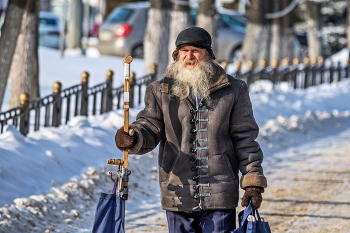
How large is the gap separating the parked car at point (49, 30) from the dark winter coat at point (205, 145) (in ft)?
66.7

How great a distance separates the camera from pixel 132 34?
20359 millimetres

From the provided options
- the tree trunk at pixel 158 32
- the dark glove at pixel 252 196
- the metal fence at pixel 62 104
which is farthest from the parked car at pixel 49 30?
the dark glove at pixel 252 196

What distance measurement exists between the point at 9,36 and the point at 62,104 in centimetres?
155

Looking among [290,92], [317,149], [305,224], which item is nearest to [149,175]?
[305,224]

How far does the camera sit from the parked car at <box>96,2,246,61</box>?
2044 centimetres

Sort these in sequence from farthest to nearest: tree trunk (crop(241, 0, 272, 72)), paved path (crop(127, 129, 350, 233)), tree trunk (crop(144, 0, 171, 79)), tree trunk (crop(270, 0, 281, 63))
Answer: tree trunk (crop(270, 0, 281, 63)) < tree trunk (crop(241, 0, 272, 72)) < tree trunk (crop(144, 0, 171, 79)) < paved path (crop(127, 129, 350, 233))

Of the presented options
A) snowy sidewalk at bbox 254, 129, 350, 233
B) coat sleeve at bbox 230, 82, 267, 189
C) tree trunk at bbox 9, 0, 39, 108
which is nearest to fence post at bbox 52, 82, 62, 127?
tree trunk at bbox 9, 0, 39, 108

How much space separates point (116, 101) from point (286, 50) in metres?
13.1

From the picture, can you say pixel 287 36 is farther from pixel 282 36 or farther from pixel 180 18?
pixel 180 18

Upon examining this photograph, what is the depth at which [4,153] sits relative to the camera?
723 centimetres

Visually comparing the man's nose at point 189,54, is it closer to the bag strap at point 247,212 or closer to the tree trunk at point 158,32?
the bag strap at point 247,212

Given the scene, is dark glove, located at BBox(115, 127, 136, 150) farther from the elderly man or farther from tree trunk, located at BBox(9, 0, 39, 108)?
tree trunk, located at BBox(9, 0, 39, 108)

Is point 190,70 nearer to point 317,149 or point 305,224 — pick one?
point 305,224

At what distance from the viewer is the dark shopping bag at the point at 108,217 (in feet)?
13.2
